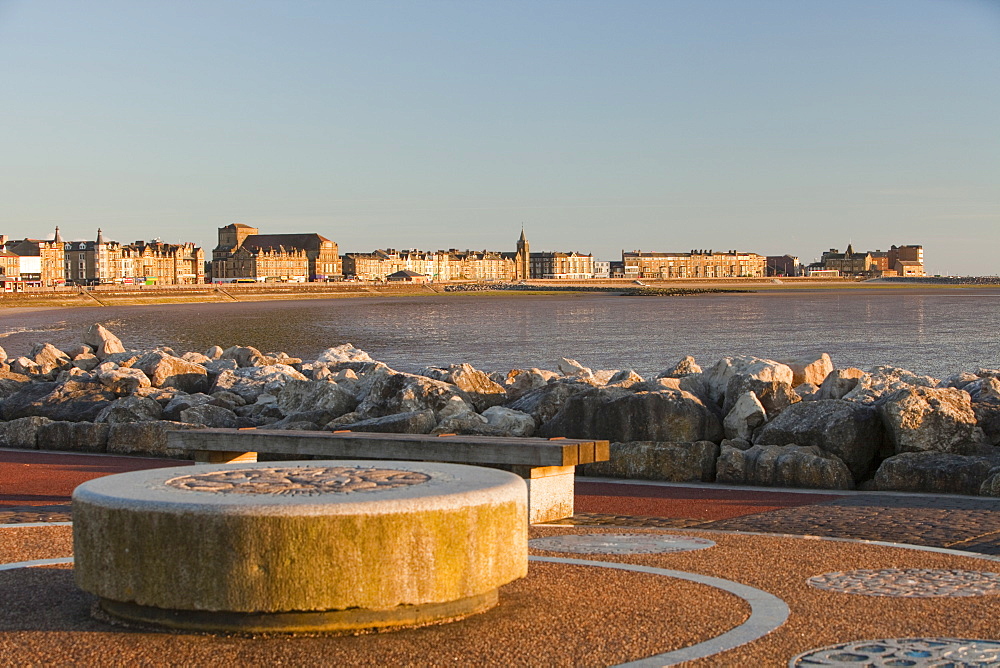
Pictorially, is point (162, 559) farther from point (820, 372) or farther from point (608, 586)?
point (820, 372)

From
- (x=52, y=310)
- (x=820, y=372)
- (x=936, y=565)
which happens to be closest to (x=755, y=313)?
(x=52, y=310)

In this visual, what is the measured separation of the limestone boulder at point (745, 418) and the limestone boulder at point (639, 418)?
156mm

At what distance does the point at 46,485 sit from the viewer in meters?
11.3

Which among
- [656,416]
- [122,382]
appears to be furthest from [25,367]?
[656,416]

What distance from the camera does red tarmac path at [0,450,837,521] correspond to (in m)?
9.94

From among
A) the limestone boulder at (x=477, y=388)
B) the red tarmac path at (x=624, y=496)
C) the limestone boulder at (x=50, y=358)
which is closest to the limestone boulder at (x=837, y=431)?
the red tarmac path at (x=624, y=496)

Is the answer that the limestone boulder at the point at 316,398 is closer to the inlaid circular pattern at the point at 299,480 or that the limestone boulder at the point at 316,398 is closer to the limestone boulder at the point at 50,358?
the inlaid circular pattern at the point at 299,480

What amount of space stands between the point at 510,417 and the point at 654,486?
314cm

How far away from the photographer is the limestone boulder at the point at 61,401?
17.5 metres

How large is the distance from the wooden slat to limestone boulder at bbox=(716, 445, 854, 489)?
102 inches

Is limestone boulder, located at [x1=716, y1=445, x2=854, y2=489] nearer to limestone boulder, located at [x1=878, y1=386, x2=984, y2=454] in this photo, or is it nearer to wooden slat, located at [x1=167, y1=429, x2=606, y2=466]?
limestone boulder, located at [x1=878, y1=386, x2=984, y2=454]

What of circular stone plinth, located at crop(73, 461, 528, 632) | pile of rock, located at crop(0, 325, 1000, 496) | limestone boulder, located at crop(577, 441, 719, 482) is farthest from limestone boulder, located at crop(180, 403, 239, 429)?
circular stone plinth, located at crop(73, 461, 528, 632)

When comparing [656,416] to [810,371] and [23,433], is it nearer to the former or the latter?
[810,371]

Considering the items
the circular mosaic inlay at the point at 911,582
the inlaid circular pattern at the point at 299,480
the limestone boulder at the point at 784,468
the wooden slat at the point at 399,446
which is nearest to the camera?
the inlaid circular pattern at the point at 299,480
